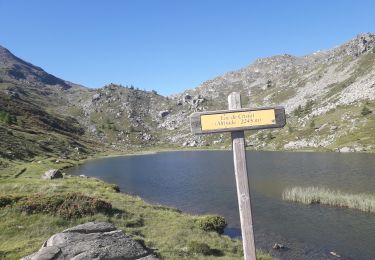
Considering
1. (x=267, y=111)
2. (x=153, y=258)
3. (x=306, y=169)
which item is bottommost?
(x=306, y=169)

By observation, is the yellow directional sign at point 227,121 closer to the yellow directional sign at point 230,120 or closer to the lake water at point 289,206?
the yellow directional sign at point 230,120

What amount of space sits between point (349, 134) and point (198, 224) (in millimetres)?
154870

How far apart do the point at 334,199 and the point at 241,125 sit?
49.7 metres

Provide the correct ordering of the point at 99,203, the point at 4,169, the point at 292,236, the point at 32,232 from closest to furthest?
the point at 32,232 → the point at 99,203 → the point at 292,236 → the point at 4,169

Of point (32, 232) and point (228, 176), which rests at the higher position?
point (32, 232)

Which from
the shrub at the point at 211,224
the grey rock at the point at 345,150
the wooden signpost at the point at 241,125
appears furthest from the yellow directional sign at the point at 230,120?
the grey rock at the point at 345,150

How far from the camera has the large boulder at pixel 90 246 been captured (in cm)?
1752

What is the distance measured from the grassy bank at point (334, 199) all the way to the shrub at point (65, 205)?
126 feet

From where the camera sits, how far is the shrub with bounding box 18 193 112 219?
3072 centimetres

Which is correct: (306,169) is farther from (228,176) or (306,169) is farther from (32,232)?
(32,232)

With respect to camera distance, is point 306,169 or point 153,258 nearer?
point 153,258

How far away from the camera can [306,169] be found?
330 ft

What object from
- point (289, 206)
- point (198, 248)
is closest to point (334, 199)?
point (289, 206)

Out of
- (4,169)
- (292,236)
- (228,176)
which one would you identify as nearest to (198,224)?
(292,236)
